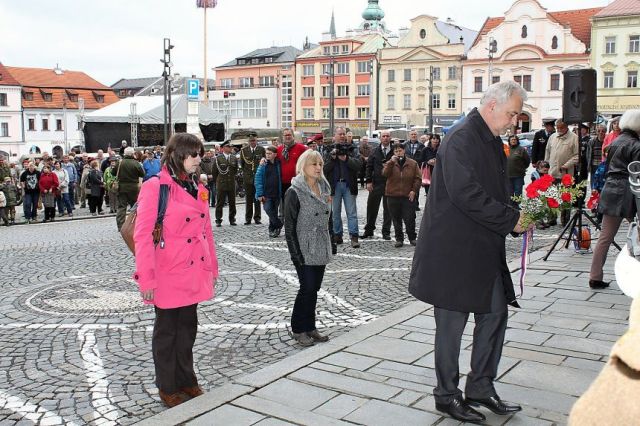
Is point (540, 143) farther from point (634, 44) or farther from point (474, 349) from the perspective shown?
point (634, 44)

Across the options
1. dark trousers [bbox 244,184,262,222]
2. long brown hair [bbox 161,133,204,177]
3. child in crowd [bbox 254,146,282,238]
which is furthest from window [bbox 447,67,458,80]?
long brown hair [bbox 161,133,204,177]

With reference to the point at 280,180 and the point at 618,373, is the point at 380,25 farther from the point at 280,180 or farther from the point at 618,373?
the point at 618,373

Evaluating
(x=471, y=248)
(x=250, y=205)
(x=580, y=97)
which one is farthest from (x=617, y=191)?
(x=250, y=205)

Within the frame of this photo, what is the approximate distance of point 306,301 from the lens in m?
5.95

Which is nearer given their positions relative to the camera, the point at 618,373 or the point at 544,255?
the point at 618,373

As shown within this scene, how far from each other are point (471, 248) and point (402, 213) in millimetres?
7609

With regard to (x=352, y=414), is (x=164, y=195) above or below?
above

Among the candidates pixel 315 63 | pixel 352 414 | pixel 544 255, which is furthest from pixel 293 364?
pixel 315 63

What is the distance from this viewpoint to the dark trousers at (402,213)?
11.5 metres

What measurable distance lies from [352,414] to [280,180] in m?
8.90

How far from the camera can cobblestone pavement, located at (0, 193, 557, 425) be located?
4.80 meters

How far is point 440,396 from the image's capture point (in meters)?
4.18

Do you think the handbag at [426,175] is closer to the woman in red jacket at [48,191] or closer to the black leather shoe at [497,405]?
the woman in red jacket at [48,191]

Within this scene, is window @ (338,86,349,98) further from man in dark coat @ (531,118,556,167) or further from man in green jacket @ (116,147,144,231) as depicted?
man in green jacket @ (116,147,144,231)
